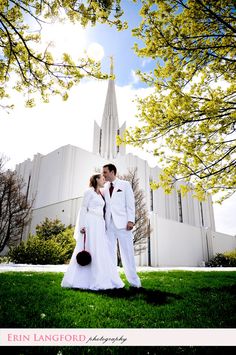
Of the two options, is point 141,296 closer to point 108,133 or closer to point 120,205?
point 120,205

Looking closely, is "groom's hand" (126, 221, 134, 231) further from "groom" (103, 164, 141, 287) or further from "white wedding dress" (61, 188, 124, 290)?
"white wedding dress" (61, 188, 124, 290)

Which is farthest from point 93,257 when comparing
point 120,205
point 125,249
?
point 120,205

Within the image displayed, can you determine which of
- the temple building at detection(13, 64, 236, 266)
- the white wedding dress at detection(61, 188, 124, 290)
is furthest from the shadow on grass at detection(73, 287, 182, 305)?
the temple building at detection(13, 64, 236, 266)

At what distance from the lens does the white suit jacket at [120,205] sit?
15.3ft

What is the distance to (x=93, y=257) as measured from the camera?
4352 mm

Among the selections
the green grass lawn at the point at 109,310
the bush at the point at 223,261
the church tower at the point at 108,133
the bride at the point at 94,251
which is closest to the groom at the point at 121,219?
the bride at the point at 94,251

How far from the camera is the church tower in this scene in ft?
102

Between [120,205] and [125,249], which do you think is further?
[120,205]

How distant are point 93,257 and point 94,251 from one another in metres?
0.11

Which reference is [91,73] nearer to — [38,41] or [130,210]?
[38,41]

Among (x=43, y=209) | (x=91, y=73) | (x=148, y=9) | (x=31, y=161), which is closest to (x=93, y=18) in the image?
(x=91, y=73)

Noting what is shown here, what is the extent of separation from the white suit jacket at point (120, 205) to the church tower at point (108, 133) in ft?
84.0

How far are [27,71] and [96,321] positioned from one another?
4.58 meters

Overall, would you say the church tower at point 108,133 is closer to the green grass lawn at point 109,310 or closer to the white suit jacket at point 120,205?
the white suit jacket at point 120,205
